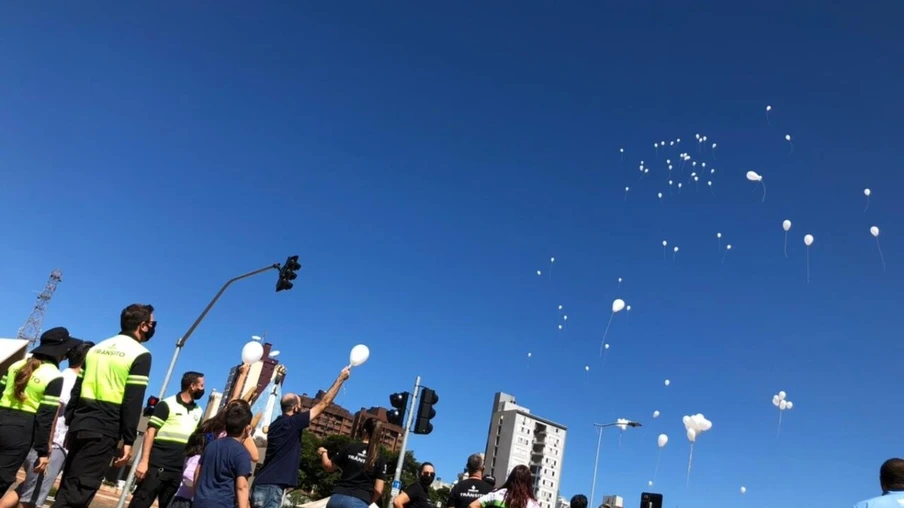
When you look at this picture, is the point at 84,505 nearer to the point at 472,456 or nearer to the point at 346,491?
the point at 346,491

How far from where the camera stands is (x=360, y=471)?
248 inches

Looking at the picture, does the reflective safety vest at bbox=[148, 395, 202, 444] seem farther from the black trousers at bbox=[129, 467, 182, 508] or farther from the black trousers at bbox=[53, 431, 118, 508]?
the black trousers at bbox=[53, 431, 118, 508]

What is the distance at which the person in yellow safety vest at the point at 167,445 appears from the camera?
6109 mm

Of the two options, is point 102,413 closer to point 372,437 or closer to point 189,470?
point 189,470

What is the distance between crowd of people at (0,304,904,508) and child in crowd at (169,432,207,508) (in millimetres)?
12

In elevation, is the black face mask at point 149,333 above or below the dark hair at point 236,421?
above

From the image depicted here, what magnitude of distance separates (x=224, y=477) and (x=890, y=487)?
5.20 metres

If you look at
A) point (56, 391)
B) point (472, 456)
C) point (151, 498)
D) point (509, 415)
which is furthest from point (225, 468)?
point (509, 415)

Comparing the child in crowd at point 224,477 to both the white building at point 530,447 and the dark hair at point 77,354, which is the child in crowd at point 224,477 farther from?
the white building at point 530,447

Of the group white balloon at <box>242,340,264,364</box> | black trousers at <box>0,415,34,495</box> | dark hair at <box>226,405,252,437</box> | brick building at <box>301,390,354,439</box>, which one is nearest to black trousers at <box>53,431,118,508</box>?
dark hair at <box>226,405,252,437</box>

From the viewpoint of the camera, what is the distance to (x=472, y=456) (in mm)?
6949

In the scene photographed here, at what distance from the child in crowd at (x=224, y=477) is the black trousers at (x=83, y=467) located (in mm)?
745

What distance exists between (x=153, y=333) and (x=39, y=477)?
8.23 feet

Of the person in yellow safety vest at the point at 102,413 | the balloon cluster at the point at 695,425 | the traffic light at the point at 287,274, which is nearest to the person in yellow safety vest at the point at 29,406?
the person in yellow safety vest at the point at 102,413
